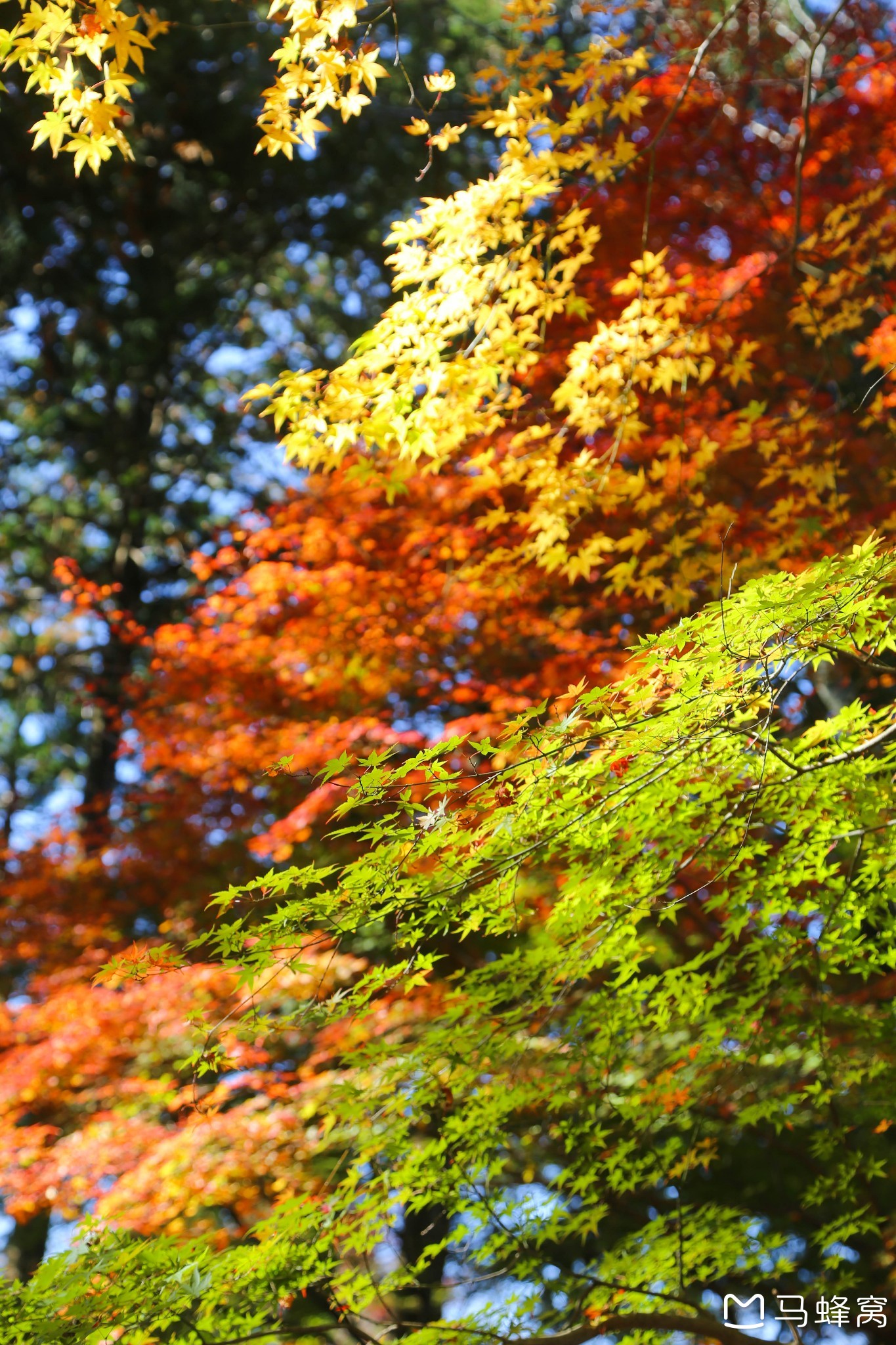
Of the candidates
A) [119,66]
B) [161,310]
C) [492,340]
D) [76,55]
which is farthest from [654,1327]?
[161,310]

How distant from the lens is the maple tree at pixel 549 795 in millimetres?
3062

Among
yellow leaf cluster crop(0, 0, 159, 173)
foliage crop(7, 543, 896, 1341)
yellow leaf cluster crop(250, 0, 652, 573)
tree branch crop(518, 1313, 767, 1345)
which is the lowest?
tree branch crop(518, 1313, 767, 1345)

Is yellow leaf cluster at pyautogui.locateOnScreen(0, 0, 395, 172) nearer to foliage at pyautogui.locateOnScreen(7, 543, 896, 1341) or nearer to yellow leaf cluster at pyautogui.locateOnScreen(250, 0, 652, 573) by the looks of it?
yellow leaf cluster at pyautogui.locateOnScreen(250, 0, 652, 573)

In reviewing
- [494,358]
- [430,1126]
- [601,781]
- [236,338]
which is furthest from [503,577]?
[236,338]

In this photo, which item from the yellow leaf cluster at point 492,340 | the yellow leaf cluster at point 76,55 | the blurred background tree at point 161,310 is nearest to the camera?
the yellow leaf cluster at point 76,55

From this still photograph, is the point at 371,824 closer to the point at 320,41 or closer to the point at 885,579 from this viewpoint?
the point at 885,579

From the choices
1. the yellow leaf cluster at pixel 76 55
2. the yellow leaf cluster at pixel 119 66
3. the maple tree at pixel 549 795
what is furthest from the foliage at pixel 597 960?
the yellow leaf cluster at pixel 76 55

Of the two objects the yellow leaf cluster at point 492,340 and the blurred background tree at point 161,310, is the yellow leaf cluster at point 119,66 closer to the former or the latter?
the yellow leaf cluster at point 492,340

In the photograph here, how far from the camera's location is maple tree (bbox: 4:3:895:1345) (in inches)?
121

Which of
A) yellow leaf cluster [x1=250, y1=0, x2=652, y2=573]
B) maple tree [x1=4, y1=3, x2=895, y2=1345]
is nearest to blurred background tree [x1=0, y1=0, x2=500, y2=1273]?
maple tree [x1=4, y1=3, x2=895, y2=1345]

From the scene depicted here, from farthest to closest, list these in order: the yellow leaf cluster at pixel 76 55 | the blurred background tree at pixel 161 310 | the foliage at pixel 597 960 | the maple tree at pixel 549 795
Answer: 1. the blurred background tree at pixel 161 310
2. the yellow leaf cluster at pixel 76 55
3. the maple tree at pixel 549 795
4. the foliage at pixel 597 960

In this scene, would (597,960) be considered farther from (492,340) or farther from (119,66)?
(119,66)

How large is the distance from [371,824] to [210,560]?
940 centimetres

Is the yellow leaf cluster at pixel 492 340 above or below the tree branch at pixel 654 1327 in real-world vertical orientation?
above
